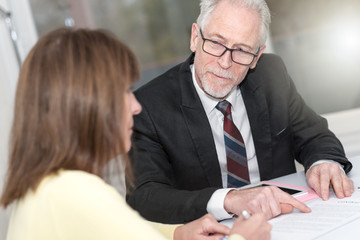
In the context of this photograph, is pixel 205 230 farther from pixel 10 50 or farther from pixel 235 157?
pixel 10 50

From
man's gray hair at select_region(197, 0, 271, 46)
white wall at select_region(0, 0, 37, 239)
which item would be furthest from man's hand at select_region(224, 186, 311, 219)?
white wall at select_region(0, 0, 37, 239)

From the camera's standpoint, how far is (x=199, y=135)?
1804 mm

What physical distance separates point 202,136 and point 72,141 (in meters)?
0.90

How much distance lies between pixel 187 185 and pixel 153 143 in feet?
0.74

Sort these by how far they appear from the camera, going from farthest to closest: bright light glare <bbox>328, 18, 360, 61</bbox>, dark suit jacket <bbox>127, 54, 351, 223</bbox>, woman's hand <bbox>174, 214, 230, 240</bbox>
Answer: bright light glare <bbox>328, 18, 360, 61</bbox>, dark suit jacket <bbox>127, 54, 351, 223</bbox>, woman's hand <bbox>174, 214, 230, 240</bbox>

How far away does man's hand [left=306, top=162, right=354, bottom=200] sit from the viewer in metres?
1.37

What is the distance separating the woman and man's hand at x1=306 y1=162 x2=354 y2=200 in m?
0.43

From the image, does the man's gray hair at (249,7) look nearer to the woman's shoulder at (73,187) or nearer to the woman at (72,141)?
the woman at (72,141)

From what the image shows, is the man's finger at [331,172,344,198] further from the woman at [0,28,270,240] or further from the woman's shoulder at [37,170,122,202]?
the woman's shoulder at [37,170,122,202]

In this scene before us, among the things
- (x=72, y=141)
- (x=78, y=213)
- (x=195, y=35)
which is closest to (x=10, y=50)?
(x=195, y=35)

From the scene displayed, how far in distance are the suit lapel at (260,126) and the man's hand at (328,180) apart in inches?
13.3

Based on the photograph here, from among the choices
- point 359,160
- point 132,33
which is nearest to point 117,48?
point 359,160

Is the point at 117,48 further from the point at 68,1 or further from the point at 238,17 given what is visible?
the point at 68,1

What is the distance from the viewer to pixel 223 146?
1.84 meters
